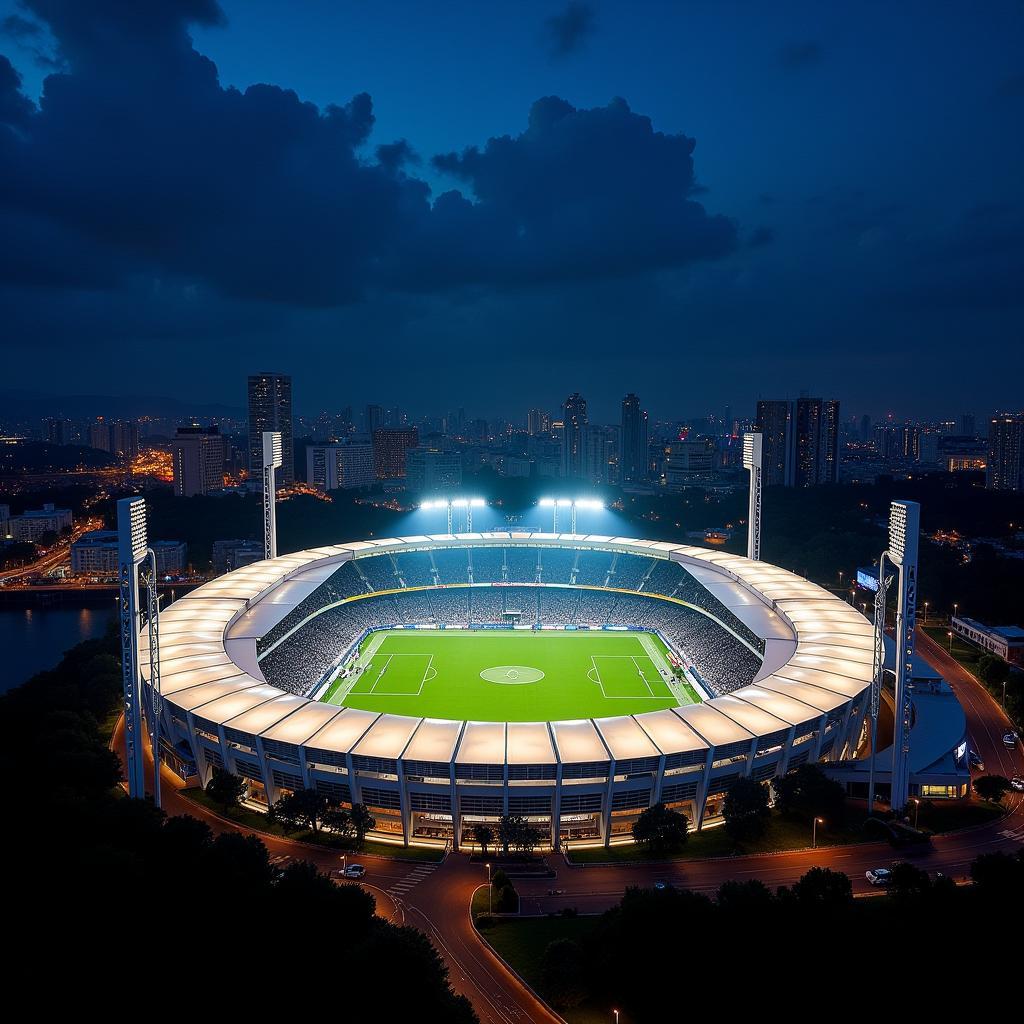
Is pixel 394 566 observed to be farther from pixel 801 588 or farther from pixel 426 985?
pixel 426 985

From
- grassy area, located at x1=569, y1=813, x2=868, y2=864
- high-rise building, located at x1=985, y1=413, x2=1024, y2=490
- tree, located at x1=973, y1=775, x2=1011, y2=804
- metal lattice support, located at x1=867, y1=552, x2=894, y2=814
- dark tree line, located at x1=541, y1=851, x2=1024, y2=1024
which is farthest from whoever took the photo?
high-rise building, located at x1=985, y1=413, x2=1024, y2=490

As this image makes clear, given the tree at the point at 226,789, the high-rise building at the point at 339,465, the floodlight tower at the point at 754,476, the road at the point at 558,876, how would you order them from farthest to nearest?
the high-rise building at the point at 339,465 < the floodlight tower at the point at 754,476 < the tree at the point at 226,789 < the road at the point at 558,876

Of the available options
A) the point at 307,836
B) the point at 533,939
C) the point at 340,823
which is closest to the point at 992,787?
the point at 533,939

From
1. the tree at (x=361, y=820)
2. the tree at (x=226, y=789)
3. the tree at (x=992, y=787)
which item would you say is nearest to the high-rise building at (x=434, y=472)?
the tree at (x=226, y=789)

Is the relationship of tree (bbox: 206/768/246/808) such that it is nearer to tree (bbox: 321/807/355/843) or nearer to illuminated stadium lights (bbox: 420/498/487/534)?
tree (bbox: 321/807/355/843)

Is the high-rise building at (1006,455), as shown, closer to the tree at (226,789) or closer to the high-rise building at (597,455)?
the high-rise building at (597,455)

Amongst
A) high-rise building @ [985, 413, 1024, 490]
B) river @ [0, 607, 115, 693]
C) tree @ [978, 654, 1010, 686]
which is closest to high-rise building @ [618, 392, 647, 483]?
high-rise building @ [985, 413, 1024, 490]

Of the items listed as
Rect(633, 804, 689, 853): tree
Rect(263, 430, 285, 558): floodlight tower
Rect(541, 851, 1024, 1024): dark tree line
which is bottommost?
Rect(633, 804, 689, 853): tree
